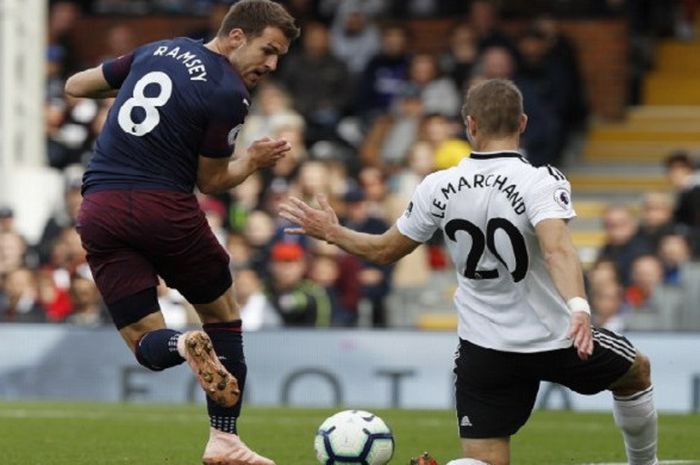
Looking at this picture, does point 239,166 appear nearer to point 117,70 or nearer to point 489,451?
point 117,70

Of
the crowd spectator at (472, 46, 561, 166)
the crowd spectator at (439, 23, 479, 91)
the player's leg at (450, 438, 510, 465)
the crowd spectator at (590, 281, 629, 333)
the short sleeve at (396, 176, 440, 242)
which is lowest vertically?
the player's leg at (450, 438, 510, 465)

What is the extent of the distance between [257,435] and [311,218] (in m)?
3.92

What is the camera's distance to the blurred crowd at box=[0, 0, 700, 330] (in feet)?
56.5

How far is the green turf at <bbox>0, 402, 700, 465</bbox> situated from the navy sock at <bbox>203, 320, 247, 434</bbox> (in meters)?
0.84

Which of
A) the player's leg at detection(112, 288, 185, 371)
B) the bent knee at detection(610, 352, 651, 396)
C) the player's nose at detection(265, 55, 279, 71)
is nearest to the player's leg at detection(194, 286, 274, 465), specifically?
the player's leg at detection(112, 288, 185, 371)

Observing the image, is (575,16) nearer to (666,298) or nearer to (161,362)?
(666,298)

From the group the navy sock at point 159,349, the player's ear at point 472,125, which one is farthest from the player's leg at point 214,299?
the player's ear at point 472,125

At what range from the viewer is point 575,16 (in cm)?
2280

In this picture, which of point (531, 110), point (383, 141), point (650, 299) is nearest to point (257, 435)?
point (650, 299)

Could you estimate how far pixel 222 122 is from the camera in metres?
8.85

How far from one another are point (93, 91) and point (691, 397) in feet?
25.5

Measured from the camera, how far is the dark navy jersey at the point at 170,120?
29.1 ft

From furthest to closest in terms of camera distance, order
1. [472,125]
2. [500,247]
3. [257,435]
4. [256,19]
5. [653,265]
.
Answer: [653,265] → [257,435] → [256,19] → [472,125] → [500,247]

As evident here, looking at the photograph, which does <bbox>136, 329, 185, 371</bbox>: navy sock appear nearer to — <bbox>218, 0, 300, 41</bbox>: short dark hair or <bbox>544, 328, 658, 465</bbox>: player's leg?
<bbox>218, 0, 300, 41</bbox>: short dark hair
